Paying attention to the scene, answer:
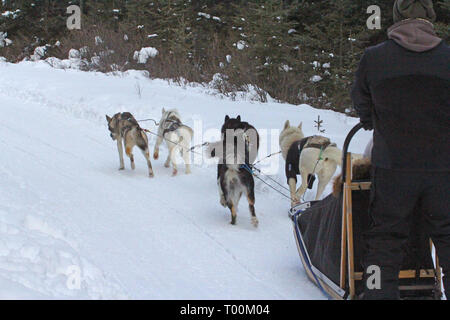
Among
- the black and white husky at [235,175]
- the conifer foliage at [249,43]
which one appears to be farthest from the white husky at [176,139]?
the conifer foliage at [249,43]

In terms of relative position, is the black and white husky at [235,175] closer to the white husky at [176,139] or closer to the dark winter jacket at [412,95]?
the white husky at [176,139]

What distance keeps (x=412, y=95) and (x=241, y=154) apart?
2.40 m

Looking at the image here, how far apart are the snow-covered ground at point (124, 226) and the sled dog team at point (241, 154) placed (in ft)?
1.12

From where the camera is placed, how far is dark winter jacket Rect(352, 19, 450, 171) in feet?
7.50

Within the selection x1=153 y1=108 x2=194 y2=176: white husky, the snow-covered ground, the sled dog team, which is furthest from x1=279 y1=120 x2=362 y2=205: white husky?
x1=153 y1=108 x2=194 y2=176: white husky

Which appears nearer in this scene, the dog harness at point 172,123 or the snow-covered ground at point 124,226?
the snow-covered ground at point 124,226

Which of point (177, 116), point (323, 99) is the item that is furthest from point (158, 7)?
point (177, 116)

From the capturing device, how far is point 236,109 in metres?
10.0

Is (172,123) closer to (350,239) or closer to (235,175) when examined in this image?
(235,175)

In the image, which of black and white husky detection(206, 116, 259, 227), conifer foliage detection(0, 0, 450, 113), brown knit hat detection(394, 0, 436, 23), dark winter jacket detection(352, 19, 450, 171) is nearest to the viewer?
dark winter jacket detection(352, 19, 450, 171)

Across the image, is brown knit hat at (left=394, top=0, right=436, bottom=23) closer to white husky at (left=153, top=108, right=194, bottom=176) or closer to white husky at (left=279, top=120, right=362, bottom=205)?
white husky at (left=279, top=120, right=362, bottom=205)

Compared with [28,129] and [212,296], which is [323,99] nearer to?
[28,129]

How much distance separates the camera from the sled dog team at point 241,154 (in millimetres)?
4586

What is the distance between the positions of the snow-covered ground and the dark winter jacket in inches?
54.7
